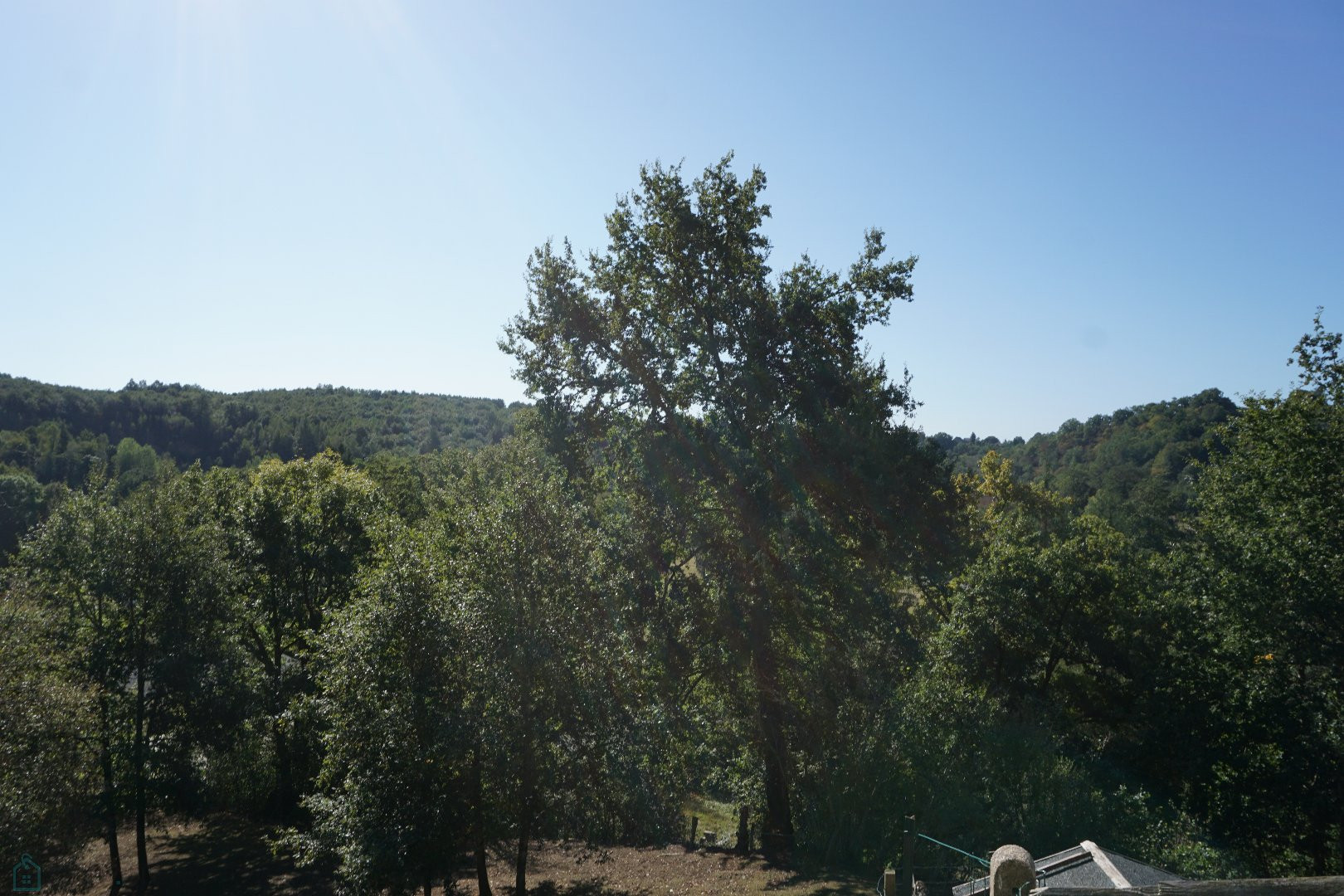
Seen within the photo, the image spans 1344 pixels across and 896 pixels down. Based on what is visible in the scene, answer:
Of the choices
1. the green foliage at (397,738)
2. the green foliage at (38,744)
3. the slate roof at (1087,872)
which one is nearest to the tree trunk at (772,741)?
the green foliage at (397,738)

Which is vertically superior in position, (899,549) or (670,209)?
(670,209)

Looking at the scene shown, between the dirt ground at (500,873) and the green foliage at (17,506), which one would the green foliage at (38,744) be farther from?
the green foliage at (17,506)

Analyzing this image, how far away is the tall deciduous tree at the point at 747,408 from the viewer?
53.7 feet

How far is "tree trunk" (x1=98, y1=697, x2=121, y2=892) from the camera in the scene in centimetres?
1720

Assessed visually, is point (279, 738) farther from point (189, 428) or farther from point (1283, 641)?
point (189, 428)

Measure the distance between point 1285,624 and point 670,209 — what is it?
54.3 feet

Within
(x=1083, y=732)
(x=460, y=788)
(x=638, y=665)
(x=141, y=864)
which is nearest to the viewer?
(x=460, y=788)

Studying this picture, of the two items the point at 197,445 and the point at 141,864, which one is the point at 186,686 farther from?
the point at 197,445

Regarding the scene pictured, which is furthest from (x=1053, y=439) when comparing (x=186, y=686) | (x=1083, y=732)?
(x=186, y=686)

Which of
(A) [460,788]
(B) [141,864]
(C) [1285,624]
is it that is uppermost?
(C) [1285,624]

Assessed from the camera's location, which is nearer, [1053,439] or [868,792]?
[868,792]

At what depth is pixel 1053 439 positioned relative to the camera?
139250 millimetres

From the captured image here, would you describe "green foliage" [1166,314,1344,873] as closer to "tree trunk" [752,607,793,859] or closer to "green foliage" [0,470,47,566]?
"tree trunk" [752,607,793,859]

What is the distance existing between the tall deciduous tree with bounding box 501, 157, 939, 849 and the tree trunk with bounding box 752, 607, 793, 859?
0.15 ft
